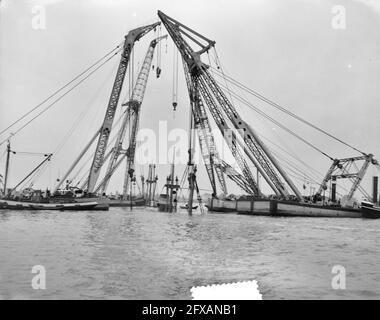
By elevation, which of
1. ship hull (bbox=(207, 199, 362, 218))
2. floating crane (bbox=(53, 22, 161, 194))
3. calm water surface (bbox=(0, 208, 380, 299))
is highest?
floating crane (bbox=(53, 22, 161, 194))

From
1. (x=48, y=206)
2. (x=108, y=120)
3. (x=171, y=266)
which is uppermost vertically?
(x=108, y=120)

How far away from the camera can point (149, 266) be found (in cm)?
1752

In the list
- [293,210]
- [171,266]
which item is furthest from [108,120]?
[171,266]

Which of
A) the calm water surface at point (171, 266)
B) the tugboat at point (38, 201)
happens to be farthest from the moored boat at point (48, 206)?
the calm water surface at point (171, 266)

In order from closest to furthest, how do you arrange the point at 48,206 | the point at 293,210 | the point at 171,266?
1. the point at 171,266
2. the point at 48,206
3. the point at 293,210

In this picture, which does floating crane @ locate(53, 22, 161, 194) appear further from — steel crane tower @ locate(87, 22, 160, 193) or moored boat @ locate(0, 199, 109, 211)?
moored boat @ locate(0, 199, 109, 211)

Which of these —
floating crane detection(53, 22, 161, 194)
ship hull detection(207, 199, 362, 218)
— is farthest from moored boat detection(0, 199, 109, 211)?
ship hull detection(207, 199, 362, 218)

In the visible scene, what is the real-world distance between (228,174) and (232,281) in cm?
8403

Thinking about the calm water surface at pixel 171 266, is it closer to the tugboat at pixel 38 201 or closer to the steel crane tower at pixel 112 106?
the tugboat at pixel 38 201

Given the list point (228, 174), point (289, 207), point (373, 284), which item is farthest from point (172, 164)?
point (373, 284)

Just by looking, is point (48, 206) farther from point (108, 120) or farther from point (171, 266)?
point (171, 266)

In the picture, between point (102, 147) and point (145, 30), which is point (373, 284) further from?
point (145, 30)

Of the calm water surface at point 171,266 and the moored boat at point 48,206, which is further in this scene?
the moored boat at point 48,206
